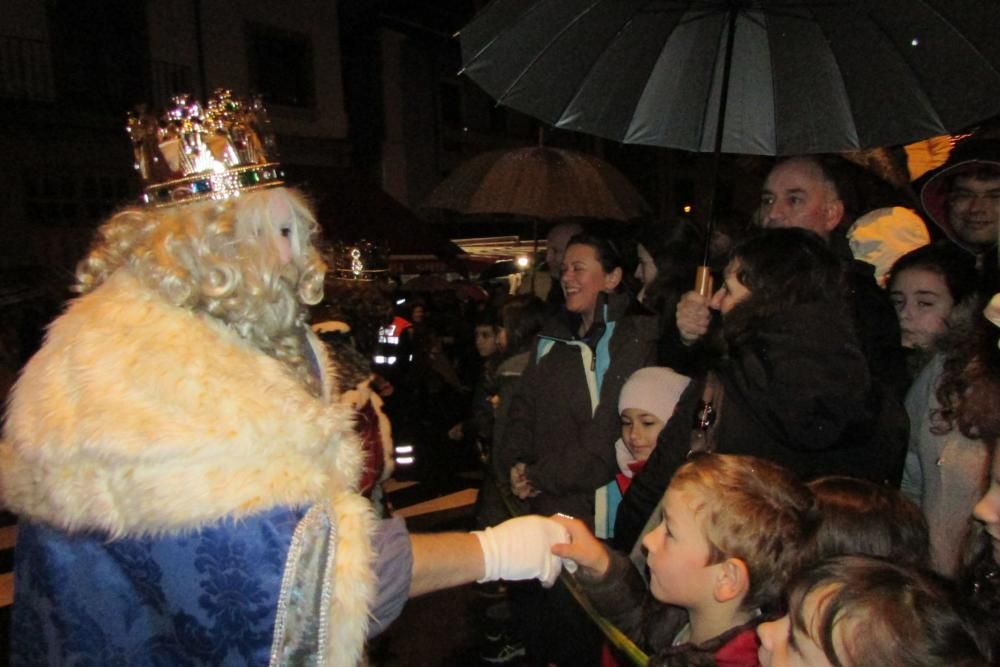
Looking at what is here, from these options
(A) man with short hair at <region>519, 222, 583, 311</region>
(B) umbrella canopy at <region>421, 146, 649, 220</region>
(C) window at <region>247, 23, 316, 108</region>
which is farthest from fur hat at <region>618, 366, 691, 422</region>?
(C) window at <region>247, 23, 316, 108</region>

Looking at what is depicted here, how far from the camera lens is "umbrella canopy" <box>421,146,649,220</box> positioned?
4816 millimetres

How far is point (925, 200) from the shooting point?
3223mm

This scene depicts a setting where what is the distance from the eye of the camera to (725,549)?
5.78 ft

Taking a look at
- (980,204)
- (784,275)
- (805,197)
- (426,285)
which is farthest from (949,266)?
(426,285)

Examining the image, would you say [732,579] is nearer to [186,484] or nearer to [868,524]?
[868,524]

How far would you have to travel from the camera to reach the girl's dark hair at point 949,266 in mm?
2740

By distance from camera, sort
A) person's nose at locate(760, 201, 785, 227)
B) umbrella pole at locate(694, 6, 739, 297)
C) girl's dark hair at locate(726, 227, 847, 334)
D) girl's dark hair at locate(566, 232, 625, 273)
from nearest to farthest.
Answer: girl's dark hair at locate(726, 227, 847, 334) → umbrella pole at locate(694, 6, 739, 297) → person's nose at locate(760, 201, 785, 227) → girl's dark hair at locate(566, 232, 625, 273)

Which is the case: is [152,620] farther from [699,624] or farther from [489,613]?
[489,613]

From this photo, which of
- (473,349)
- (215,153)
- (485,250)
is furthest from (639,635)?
(485,250)

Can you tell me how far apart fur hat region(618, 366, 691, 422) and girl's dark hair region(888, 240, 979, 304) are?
3.27 ft

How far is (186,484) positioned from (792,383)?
1613mm

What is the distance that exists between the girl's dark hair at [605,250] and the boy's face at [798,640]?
2.16 meters

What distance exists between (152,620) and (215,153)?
3.51ft

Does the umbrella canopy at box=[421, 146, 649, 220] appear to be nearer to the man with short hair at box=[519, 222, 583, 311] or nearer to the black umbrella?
the man with short hair at box=[519, 222, 583, 311]
